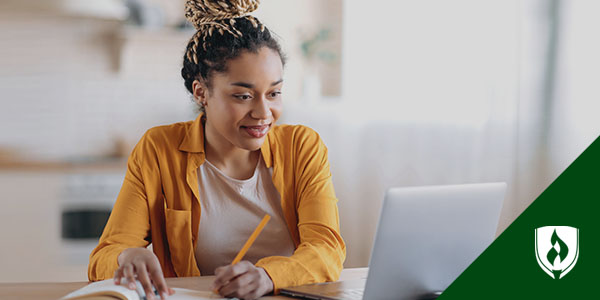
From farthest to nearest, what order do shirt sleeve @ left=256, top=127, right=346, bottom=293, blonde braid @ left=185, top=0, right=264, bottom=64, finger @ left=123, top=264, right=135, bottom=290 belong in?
blonde braid @ left=185, top=0, right=264, bottom=64 → shirt sleeve @ left=256, top=127, right=346, bottom=293 → finger @ left=123, top=264, right=135, bottom=290

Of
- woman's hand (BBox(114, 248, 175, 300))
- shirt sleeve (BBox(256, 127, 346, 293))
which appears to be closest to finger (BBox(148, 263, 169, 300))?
woman's hand (BBox(114, 248, 175, 300))

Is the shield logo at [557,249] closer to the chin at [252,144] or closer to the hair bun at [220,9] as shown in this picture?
the chin at [252,144]

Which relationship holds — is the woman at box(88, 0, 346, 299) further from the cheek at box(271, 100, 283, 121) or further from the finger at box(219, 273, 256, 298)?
the finger at box(219, 273, 256, 298)

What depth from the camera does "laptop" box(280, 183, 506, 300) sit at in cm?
101

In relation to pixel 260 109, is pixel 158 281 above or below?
below

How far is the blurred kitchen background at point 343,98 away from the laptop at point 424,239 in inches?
85.0

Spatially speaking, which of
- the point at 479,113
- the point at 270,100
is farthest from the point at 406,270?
the point at 479,113

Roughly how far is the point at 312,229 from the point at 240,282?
1.32 ft

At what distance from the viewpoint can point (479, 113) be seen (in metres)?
3.27

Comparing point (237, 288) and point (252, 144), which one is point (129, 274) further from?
point (252, 144)

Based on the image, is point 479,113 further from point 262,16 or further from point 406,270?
point 406,270

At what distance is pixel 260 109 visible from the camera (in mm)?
1532

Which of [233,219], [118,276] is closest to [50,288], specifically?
[118,276]

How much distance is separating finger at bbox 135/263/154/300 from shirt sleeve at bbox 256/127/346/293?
225mm
